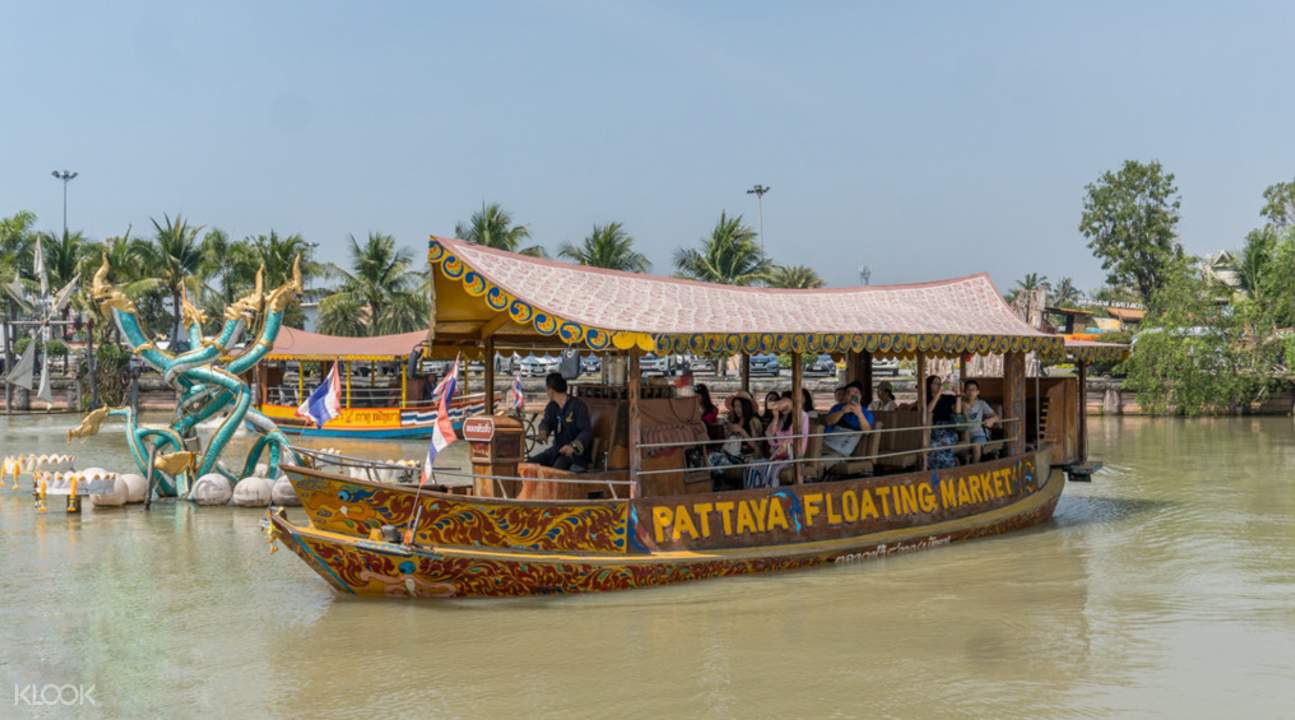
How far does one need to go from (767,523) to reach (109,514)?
1004cm

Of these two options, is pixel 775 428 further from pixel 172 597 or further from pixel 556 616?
pixel 172 597

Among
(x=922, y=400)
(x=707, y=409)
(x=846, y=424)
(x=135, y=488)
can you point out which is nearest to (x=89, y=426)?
(x=135, y=488)

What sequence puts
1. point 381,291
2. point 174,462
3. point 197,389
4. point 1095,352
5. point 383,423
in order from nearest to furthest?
point 1095,352 < point 174,462 < point 197,389 < point 383,423 < point 381,291

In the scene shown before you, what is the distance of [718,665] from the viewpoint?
27.1ft

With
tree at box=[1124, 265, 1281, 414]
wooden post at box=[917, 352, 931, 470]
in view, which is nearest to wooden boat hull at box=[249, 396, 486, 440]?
wooden post at box=[917, 352, 931, 470]

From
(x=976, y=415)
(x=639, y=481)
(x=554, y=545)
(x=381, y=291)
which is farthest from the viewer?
(x=381, y=291)

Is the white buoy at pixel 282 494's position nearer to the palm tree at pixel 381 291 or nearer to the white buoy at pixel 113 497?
the white buoy at pixel 113 497

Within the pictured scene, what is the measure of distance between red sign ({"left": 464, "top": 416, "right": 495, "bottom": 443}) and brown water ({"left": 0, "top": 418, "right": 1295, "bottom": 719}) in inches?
61.6

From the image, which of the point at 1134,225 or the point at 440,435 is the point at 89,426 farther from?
the point at 1134,225

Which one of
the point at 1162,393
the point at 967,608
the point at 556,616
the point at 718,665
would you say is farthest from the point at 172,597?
the point at 1162,393

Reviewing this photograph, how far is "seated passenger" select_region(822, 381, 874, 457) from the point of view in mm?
11664

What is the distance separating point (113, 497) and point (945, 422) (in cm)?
1169

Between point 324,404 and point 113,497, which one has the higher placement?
point 324,404

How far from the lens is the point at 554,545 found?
960cm
